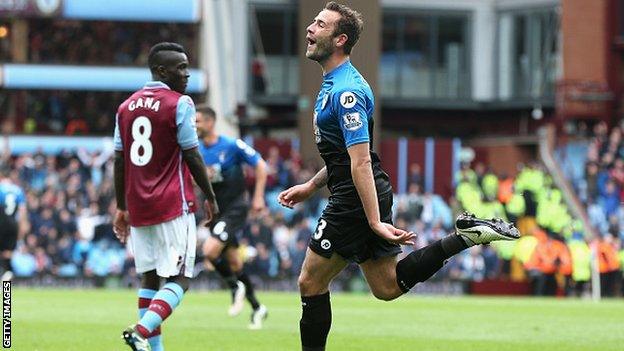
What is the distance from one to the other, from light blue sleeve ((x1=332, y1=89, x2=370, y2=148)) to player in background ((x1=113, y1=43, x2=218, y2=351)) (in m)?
1.51

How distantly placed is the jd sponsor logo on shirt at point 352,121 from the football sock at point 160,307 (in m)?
2.00

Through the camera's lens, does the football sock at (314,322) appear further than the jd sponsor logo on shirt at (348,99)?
Yes

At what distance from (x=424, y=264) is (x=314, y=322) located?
2.91ft

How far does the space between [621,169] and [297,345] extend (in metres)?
22.4

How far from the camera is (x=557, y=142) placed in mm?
42625

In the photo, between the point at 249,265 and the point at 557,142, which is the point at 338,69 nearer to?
the point at 249,265

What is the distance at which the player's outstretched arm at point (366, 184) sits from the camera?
994 centimetres

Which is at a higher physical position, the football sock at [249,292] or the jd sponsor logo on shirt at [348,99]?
the jd sponsor logo on shirt at [348,99]

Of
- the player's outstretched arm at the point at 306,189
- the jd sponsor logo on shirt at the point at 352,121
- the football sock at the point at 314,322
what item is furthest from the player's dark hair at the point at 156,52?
the football sock at the point at 314,322

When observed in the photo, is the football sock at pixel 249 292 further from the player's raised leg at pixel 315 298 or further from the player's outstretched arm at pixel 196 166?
the player's raised leg at pixel 315 298

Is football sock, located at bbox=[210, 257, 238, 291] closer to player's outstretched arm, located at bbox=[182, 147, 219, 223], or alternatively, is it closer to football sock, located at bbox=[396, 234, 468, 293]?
player's outstretched arm, located at bbox=[182, 147, 219, 223]

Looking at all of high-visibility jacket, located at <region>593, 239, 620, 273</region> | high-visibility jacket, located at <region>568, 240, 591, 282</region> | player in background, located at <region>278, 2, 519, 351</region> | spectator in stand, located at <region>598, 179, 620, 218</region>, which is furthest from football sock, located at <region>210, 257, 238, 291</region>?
spectator in stand, located at <region>598, 179, 620, 218</region>

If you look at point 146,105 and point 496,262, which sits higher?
point 146,105

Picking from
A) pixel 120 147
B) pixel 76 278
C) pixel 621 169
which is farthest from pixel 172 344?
A: pixel 621 169
